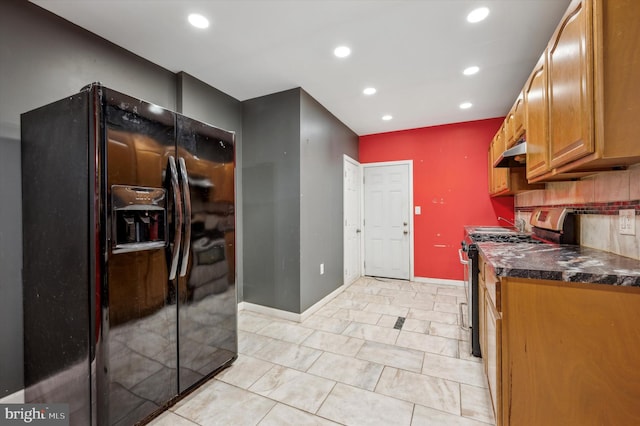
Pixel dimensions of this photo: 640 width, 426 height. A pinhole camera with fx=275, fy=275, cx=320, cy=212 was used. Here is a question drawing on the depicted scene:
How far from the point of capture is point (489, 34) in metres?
2.20

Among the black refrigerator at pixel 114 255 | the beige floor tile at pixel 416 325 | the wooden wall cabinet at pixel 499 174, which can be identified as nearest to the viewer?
the black refrigerator at pixel 114 255

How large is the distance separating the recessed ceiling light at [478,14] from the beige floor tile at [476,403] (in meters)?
2.62

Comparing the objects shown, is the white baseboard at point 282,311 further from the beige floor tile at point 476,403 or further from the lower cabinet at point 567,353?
the lower cabinet at point 567,353

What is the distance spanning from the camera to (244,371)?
2.15m

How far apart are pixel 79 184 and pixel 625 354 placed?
2.58m

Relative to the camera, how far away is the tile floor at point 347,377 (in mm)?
1679

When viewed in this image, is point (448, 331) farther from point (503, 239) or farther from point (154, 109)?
point (154, 109)

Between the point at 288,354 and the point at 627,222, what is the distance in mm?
2437

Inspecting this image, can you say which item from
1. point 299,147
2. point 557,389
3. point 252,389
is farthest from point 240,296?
point 557,389

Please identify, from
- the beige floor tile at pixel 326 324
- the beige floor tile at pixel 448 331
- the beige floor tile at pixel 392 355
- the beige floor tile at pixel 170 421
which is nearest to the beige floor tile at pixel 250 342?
the beige floor tile at pixel 326 324

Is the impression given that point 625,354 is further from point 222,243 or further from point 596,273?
point 222,243

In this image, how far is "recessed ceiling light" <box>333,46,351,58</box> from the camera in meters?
2.38

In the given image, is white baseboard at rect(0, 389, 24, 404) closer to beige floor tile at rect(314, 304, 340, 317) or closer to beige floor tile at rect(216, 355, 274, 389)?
beige floor tile at rect(216, 355, 274, 389)

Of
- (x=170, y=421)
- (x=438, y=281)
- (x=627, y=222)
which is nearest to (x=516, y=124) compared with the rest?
(x=627, y=222)
